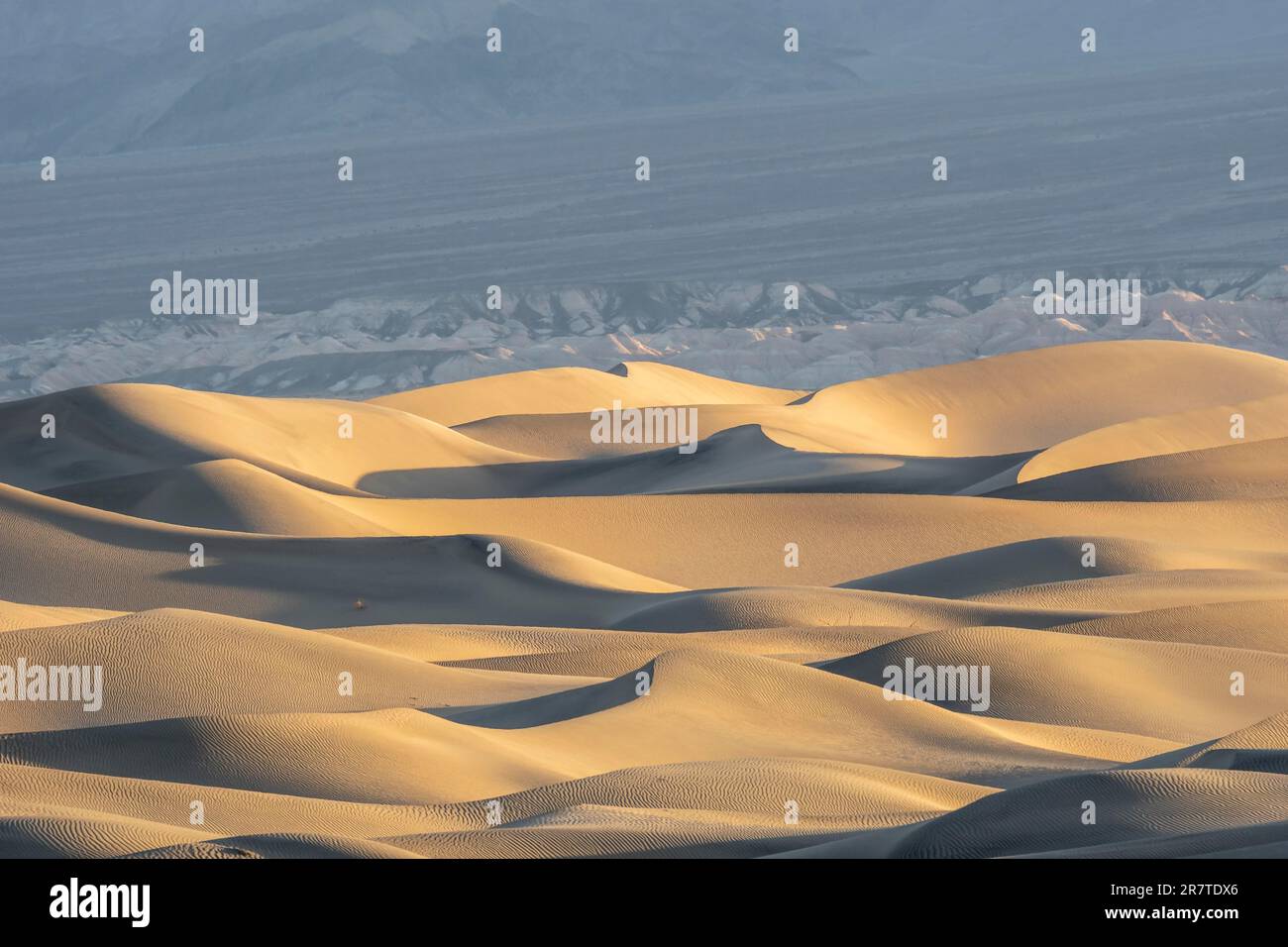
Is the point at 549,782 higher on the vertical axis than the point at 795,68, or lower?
lower

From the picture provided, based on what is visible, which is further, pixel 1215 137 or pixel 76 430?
pixel 1215 137

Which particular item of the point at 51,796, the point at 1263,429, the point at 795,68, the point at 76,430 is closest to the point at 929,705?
the point at 51,796

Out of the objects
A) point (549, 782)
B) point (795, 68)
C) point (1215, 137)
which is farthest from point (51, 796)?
point (795, 68)

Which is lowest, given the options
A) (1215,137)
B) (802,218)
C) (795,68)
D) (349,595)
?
(349,595)

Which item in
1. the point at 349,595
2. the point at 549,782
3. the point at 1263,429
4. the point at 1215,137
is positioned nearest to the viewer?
the point at 549,782
